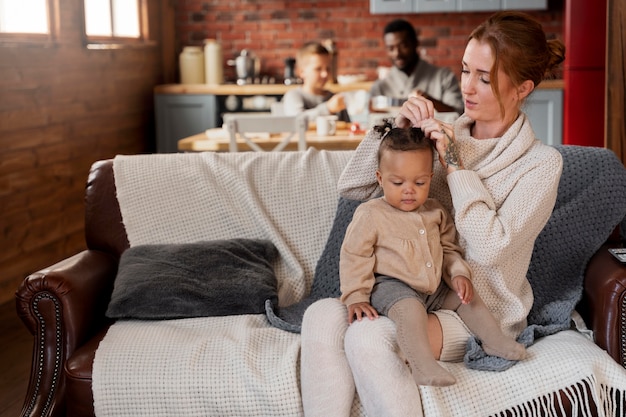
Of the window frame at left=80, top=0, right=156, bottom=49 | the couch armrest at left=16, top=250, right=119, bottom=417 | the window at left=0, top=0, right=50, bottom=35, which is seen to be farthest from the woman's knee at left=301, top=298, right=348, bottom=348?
the window frame at left=80, top=0, right=156, bottom=49

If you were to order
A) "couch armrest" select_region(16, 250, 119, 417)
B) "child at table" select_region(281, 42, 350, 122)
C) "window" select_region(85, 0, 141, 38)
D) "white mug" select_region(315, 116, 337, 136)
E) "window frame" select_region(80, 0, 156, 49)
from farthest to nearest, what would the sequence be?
"window" select_region(85, 0, 141, 38) → "window frame" select_region(80, 0, 156, 49) → "child at table" select_region(281, 42, 350, 122) → "white mug" select_region(315, 116, 337, 136) → "couch armrest" select_region(16, 250, 119, 417)

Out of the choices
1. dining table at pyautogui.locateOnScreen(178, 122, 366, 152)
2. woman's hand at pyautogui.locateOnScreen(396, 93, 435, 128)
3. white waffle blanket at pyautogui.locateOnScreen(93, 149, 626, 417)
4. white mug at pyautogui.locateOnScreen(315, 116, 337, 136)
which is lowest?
white waffle blanket at pyautogui.locateOnScreen(93, 149, 626, 417)

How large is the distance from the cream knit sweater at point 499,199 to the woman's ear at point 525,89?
0.06 metres

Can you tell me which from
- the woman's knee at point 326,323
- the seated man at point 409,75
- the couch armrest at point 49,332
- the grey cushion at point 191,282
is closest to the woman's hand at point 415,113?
the woman's knee at point 326,323

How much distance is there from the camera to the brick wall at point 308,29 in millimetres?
7168

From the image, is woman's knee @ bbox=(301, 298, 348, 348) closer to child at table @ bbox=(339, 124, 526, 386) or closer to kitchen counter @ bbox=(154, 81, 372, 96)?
child at table @ bbox=(339, 124, 526, 386)

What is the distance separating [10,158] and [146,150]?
253 cm

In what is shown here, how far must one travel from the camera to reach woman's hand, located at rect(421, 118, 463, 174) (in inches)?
92.2

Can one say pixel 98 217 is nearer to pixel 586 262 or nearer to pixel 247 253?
pixel 247 253

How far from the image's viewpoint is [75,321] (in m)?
2.49

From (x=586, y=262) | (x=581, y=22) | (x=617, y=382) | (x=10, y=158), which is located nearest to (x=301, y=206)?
(x=586, y=262)

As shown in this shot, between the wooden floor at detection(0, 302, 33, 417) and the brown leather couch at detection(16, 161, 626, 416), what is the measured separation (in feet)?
2.22

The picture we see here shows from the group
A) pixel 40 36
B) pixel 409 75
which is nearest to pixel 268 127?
pixel 40 36

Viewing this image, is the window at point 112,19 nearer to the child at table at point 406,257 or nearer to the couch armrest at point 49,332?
the couch armrest at point 49,332
